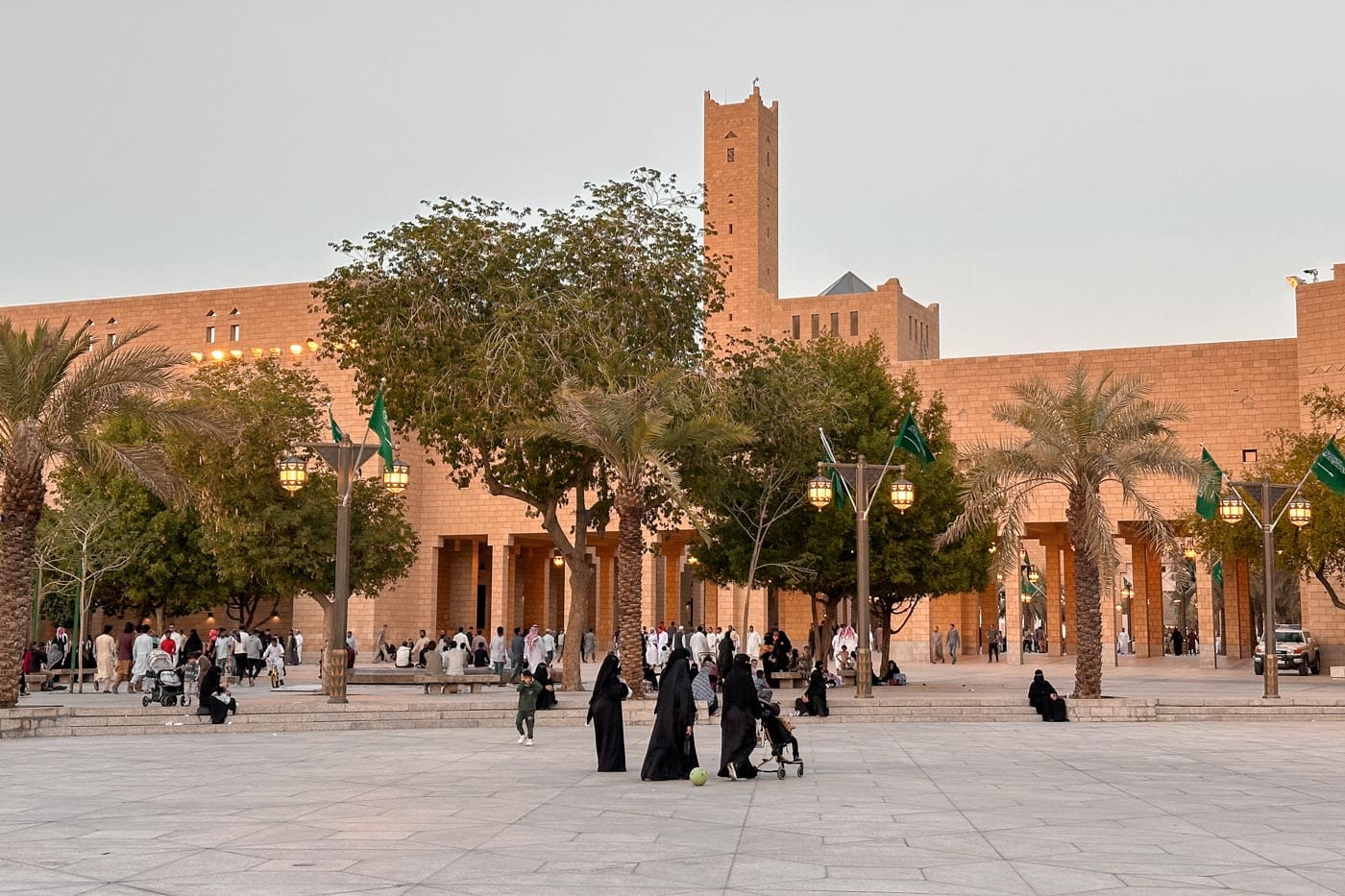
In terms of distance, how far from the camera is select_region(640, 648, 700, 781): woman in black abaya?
41.8ft

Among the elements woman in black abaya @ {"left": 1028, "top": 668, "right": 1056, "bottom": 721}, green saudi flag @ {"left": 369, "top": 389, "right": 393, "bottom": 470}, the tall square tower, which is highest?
the tall square tower

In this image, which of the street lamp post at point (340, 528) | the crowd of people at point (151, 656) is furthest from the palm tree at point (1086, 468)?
the crowd of people at point (151, 656)

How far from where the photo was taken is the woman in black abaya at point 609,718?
1348 cm

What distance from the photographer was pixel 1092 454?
23.3 metres

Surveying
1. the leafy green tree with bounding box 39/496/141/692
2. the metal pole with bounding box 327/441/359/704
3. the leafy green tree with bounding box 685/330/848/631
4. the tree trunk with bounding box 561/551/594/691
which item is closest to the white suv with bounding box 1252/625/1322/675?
the leafy green tree with bounding box 685/330/848/631

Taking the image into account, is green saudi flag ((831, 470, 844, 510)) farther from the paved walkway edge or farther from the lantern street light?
the paved walkway edge

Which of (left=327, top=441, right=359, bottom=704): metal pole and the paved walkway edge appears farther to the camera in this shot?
(left=327, top=441, right=359, bottom=704): metal pole

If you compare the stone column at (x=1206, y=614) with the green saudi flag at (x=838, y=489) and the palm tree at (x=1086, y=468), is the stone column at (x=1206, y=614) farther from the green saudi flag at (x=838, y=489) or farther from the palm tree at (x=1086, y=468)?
the palm tree at (x=1086, y=468)

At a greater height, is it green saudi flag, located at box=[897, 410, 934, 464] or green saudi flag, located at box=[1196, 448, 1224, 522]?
green saudi flag, located at box=[897, 410, 934, 464]

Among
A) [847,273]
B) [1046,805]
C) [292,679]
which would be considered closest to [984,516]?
[1046,805]

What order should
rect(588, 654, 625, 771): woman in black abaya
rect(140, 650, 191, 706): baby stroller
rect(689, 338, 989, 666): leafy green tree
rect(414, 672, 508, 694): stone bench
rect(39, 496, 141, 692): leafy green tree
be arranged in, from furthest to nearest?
rect(39, 496, 141, 692): leafy green tree, rect(689, 338, 989, 666): leafy green tree, rect(414, 672, 508, 694): stone bench, rect(140, 650, 191, 706): baby stroller, rect(588, 654, 625, 771): woman in black abaya

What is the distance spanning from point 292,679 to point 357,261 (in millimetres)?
13912

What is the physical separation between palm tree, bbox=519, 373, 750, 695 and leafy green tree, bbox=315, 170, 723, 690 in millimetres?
1466

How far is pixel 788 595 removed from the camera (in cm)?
6175
